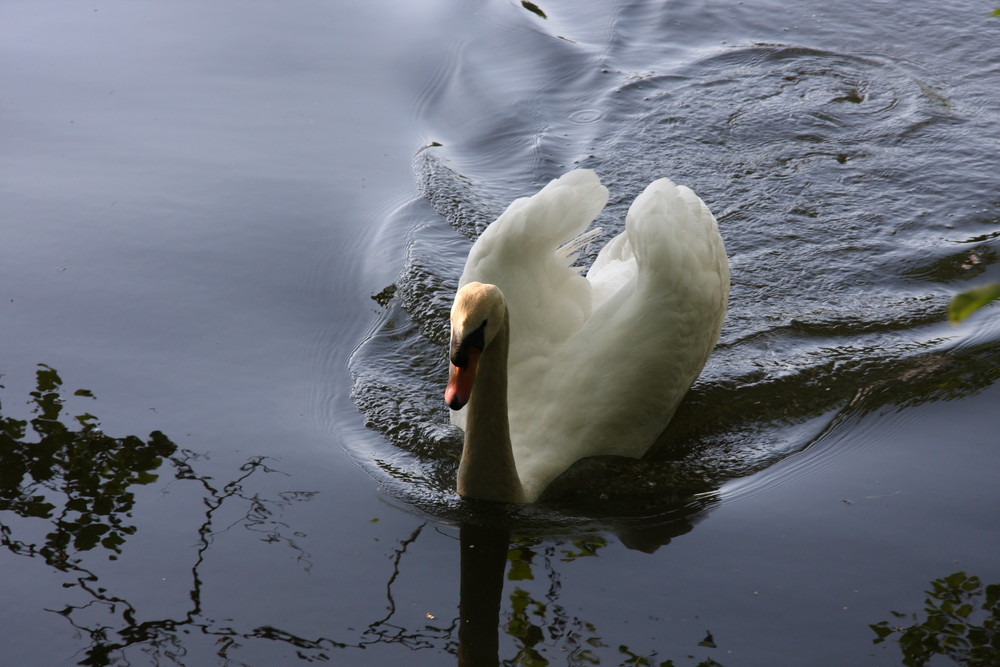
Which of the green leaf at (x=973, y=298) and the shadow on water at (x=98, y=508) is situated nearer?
the green leaf at (x=973, y=298)

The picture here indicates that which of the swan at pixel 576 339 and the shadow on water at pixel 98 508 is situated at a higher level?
the swan at pixel 576 339

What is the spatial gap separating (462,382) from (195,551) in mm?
1382

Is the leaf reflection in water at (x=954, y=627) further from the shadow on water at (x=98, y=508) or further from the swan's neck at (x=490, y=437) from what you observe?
the shadow on water at (x=98, y=508)

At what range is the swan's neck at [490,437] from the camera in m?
4.67

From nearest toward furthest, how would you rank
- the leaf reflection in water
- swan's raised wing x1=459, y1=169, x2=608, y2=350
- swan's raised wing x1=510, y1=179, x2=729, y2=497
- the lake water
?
the leaf reflection in water
the lake water
swan's raised wing x1=510, y1=179, x2=729, y2=497
swan's raised wing x1=459, y1=169, x2=608, y2=350

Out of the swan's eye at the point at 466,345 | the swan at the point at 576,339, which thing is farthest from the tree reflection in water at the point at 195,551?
the swan's eye at the point at 466,345

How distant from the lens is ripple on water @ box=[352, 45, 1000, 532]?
222 inches

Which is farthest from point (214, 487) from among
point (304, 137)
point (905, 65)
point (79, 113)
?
point (905, 65)

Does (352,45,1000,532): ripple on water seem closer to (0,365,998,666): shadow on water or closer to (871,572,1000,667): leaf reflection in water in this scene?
(0,365,998,666): shadow on water

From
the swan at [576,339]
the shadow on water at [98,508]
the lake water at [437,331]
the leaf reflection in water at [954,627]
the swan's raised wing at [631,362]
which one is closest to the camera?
the leaf reflection in water at [954,627]

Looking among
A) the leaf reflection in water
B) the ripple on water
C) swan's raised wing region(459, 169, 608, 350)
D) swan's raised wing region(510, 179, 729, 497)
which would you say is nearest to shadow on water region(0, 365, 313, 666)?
the ripple on water

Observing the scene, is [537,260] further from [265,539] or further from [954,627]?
[954,627]

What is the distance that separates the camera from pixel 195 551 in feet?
15.1

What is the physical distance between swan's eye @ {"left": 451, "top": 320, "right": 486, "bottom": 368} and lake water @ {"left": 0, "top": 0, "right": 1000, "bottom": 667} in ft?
2.65
